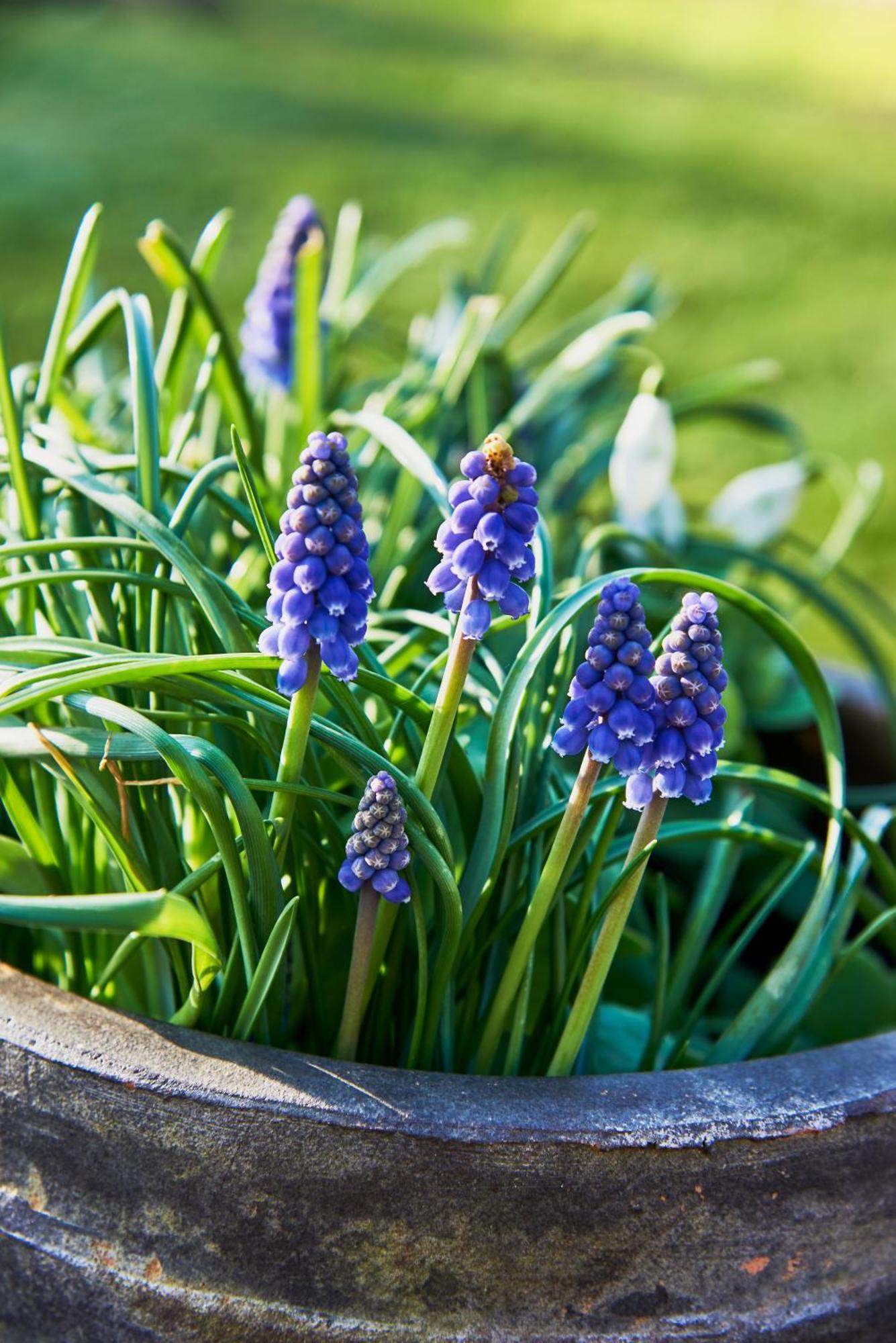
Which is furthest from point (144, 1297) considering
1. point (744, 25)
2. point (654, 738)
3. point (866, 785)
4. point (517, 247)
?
point (744, 25)

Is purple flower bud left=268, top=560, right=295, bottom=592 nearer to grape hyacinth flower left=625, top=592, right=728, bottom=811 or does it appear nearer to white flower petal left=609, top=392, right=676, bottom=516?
grape hyacinth flower left=625, top=592, right=728, bottom=811

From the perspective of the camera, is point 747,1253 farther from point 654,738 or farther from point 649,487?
point 649,487

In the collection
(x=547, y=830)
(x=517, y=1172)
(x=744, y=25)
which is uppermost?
(x=744, y=25)

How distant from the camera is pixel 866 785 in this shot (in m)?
1.75

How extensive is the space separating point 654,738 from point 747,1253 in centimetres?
36

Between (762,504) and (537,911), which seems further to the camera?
(762,504)

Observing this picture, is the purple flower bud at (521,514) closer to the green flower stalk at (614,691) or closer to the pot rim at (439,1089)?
the green flower stalk at (614,691)

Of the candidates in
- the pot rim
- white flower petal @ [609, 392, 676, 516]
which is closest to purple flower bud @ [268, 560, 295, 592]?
the pot rim

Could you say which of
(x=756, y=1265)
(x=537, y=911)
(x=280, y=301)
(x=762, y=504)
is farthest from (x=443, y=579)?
(x=762, y=504)

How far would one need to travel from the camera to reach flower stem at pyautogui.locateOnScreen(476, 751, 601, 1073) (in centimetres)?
90

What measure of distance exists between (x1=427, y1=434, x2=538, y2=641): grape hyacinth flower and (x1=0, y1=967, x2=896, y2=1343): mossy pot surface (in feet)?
1.06

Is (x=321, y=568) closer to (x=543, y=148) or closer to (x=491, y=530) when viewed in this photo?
(x=491, y=530)

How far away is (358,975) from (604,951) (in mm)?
169

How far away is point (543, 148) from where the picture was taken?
561cm
